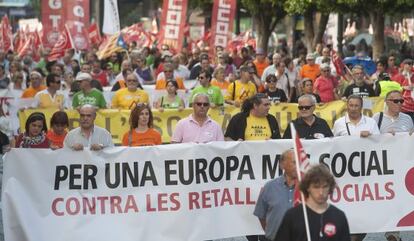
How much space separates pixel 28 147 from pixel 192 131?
55.9 inches

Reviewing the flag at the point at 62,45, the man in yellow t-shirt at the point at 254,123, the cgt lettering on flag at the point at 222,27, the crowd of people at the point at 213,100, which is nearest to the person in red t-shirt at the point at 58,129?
the crowd of people at the point at 213,100

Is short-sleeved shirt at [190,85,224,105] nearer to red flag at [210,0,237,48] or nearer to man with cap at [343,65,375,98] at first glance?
man with cap at [343,65,375,98]

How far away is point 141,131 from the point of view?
445 inches

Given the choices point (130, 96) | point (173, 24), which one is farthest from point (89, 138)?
point (173, 24)

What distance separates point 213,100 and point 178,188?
6.29 meters

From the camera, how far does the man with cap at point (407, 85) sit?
658 inches

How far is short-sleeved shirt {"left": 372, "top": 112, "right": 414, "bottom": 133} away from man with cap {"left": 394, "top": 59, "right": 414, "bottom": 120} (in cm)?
434

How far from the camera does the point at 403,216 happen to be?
1095 cm

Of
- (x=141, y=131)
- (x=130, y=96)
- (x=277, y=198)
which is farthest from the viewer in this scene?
(x=130, y=96)

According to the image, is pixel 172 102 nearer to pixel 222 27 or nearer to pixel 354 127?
pixel 354 127

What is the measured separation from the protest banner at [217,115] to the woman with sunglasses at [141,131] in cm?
551

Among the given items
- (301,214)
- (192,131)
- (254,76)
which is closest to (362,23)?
(254,76)

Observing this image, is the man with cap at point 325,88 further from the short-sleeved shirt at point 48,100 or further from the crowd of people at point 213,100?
the short-sleeved shirt at point 48,100

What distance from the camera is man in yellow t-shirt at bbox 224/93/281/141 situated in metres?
11.3
